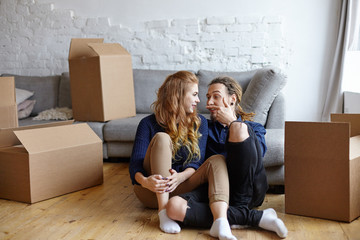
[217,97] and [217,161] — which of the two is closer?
[217,161]

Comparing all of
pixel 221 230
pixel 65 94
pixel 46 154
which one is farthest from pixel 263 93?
pixel 65 94

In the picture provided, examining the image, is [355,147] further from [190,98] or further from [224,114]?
[190,98]

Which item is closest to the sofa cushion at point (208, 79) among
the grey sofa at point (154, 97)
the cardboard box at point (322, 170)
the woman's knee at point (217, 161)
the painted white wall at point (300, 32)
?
the grey sofa at point (154, 97)

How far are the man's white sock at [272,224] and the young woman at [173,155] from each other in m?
0.21

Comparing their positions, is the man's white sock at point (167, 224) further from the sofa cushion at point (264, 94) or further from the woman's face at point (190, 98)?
the sofa cushion at point (264, 94)

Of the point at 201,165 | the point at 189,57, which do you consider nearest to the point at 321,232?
the point at 201,165

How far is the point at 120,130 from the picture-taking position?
3.50 metres

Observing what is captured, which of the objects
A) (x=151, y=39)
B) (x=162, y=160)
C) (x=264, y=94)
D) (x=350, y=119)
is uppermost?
(x=151, y=39)

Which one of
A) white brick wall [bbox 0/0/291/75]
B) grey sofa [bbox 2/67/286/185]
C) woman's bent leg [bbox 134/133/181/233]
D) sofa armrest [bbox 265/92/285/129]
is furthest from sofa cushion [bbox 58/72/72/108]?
woman's bent leg [bbox 134/133/181/233]

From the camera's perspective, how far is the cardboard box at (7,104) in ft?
9.21

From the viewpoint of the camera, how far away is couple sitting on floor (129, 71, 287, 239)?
80.0 inches

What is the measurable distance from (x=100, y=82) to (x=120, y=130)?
43 cm

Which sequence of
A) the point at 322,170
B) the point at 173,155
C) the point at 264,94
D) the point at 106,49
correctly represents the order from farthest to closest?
the point at 106,49 → the point at 264,94 → the point at 173,155 → the point at 322,170

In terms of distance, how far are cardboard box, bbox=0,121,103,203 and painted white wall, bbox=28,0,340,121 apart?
192cm
